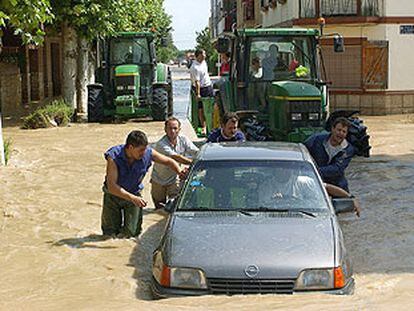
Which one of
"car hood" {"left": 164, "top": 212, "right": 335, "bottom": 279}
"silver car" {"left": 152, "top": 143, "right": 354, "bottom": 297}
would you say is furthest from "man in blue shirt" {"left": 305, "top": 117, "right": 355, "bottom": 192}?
"car hood" {"left": 164, "top": 212, "right": 335, "bottom": 279}

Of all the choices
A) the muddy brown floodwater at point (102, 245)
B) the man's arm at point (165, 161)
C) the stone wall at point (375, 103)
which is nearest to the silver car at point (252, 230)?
the muddy brown floodwater at point (102, 245)

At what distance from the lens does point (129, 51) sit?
22.5 meters

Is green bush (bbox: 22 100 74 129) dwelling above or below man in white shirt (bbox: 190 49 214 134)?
below

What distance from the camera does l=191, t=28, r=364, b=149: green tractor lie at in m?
13.2

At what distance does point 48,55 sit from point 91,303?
3057 centimetres

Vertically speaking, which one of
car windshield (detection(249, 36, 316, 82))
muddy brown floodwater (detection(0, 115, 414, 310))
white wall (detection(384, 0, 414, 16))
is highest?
white wall (detection(384, 0, 414, 16))

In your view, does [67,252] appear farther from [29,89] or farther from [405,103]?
[29,89]

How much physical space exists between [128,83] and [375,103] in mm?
8245

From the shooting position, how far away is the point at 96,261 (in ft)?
27.0

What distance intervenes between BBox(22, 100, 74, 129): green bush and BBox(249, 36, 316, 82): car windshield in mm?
9114

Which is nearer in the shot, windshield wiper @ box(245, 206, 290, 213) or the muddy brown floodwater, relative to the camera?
the muddy brown floodwater

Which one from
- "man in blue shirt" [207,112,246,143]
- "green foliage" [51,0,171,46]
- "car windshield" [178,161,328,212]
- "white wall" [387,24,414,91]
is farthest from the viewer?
"white wall" [387,24,414,91]

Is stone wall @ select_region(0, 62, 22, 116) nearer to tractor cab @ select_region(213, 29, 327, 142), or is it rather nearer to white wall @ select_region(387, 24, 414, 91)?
white wall @ select_region(387, 24, 414, 91)

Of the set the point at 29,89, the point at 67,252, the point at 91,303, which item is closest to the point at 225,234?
the point at 91,303
